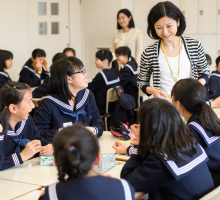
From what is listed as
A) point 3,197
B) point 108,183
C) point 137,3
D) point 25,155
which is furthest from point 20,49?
point 108,183

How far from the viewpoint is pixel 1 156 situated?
2.05 m

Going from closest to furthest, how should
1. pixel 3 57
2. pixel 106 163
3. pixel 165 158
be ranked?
Answer: pixel 165 158 < pixel 106 163 < pixel 3 57

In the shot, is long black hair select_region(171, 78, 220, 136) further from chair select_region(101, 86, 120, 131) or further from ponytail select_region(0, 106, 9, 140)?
chair select_region(101, 86, 120, 131)

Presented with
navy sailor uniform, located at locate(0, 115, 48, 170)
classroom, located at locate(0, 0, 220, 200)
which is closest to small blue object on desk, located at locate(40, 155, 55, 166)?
classroom, located at locate(0, 0, 220, 200)

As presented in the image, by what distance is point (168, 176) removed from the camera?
166cm

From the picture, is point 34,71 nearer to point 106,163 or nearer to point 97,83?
point 97,83

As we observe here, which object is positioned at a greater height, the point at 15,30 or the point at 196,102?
the point at 15,30

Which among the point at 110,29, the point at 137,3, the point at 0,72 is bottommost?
the point at 0,72

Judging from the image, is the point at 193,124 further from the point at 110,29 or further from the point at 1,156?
the point at 110,29

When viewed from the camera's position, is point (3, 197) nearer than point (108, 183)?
No

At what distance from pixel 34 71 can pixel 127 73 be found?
157 centimetres

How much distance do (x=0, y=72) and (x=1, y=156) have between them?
140 inches

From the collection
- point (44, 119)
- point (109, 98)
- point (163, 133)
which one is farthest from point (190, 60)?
point (109, 98)

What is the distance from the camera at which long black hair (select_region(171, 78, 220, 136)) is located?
6.78 ft
